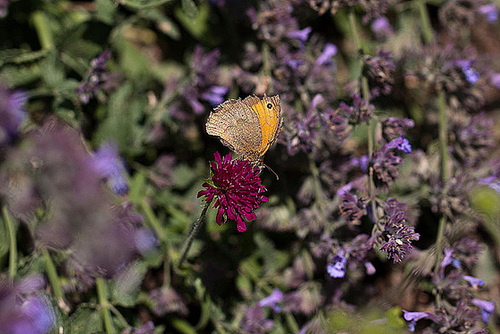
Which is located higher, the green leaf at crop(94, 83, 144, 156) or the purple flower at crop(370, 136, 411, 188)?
the green leaf at crop(94, 83, 144, 156)

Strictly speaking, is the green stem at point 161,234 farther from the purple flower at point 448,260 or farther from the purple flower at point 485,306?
the purple flower at point 485,306

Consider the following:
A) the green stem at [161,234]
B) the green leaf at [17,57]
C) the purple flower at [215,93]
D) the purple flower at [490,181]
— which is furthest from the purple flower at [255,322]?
the green leaf at [17,57]

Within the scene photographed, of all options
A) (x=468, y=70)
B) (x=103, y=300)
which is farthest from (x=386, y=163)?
(x=103, y=300)

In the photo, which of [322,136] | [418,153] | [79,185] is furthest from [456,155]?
→ [79,185]

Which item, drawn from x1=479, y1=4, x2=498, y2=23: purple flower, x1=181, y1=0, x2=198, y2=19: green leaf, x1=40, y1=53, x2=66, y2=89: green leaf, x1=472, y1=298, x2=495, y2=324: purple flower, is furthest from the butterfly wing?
x1=479, y1=4, x2=498, y2=23: purple flower

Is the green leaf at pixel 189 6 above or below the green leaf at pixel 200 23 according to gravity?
above

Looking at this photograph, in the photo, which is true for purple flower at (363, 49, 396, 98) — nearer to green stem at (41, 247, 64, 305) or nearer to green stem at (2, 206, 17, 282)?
green stem at (41, 247, 64, 305)
